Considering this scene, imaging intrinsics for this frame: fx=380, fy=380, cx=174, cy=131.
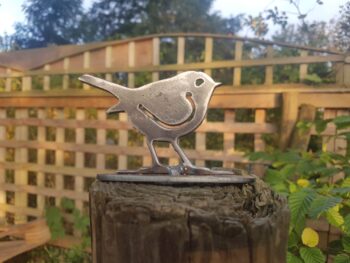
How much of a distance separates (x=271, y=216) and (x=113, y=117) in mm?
2214

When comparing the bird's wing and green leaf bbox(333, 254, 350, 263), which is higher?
the bird's wing

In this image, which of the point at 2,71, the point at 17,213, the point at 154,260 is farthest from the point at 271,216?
the point at 2,71

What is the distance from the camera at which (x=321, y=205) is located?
881mm

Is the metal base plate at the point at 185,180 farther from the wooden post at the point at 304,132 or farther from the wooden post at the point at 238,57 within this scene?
the wooden post at the point at 238,57

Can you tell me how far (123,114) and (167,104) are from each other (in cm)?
172

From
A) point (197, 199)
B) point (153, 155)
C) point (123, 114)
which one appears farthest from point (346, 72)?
point (197, 199)

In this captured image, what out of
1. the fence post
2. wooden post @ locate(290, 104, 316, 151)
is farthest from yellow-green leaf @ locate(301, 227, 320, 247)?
the fence post

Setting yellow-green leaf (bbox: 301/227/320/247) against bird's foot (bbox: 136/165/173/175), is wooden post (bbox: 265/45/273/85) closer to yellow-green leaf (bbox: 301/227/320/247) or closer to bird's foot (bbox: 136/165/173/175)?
yellow-green leaf (bbox: 301/227/320/247)

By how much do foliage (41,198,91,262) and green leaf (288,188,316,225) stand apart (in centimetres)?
185

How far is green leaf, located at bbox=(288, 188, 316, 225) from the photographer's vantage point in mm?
938

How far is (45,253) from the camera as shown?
2.67 m

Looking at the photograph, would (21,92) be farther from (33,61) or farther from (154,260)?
(154,260)

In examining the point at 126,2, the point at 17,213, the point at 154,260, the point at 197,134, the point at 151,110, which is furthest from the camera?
the point at 126,2

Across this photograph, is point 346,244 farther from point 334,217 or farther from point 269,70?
point 269,70
